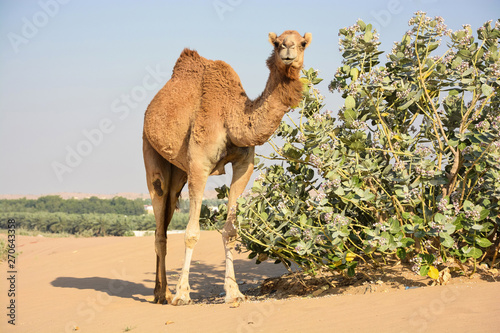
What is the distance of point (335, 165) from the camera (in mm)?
5570

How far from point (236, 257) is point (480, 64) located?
6.53m

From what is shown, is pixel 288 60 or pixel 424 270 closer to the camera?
pixel 424 270

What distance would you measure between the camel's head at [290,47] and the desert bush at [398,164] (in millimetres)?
507

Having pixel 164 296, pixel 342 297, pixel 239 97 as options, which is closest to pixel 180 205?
pixel 164 296

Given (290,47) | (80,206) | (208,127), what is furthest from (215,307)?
(80,206)

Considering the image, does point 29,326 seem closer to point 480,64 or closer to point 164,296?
point 164,296

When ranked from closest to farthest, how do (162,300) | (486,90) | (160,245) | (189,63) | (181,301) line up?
(486,90) < (181,301) < (162,300) < (189,63) < (160,245)

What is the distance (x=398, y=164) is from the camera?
5.43 metres

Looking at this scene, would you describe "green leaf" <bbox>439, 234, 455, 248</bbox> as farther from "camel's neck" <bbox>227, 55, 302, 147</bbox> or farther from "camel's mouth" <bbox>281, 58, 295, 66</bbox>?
"camel's mouth" <bbox>281, 58, 295, 66</bbox>

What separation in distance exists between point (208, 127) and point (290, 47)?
4.81 ft

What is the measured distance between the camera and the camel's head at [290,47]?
566cm

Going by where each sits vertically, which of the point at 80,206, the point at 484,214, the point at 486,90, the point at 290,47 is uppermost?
the point at 290,47

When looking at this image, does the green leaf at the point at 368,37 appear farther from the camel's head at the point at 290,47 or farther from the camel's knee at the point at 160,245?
the camel's knee at the point at 160,245

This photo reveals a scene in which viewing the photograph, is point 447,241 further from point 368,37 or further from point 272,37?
point 272,37
